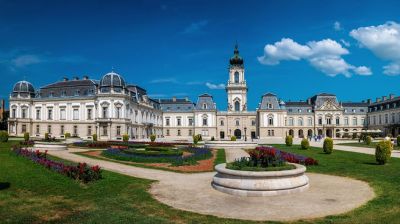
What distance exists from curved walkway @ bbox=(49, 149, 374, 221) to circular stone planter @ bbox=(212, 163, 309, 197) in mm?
251

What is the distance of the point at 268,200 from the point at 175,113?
7650 cm

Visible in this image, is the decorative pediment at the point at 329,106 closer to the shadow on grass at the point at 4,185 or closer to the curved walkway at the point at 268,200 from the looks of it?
the curved walkway at the point at 268,200

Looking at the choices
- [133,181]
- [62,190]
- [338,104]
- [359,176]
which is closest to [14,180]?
[62,190]

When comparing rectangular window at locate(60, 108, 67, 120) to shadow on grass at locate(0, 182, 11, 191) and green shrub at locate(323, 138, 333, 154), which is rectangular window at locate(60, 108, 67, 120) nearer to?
green shrub at locate(323, 138, 333, 154)

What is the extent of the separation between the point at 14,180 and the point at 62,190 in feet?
8.72

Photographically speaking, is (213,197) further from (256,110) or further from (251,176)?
(256,110)

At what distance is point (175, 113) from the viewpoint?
8638 cm

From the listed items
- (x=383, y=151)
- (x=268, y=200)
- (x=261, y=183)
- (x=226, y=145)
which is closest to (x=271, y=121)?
(x=226, y=145)

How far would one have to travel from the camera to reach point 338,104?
84.0 metres

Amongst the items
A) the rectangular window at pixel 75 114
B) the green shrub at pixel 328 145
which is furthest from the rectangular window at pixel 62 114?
the green shrub at pixel 328 145

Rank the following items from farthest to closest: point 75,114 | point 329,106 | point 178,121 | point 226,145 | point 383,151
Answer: point 178,121 → point 329,106 → point 75,114 → point 226,145 → point 383,151

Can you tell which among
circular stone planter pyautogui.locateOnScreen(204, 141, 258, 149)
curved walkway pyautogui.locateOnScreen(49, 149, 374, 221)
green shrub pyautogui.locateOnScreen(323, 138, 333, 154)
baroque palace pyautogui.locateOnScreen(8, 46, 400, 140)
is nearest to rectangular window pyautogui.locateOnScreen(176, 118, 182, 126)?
baroque palace pyautogui.locateOnScreen(8, 46, 400, 140)

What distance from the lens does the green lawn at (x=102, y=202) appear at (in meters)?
8.22

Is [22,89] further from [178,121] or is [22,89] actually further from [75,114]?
[178,121]
